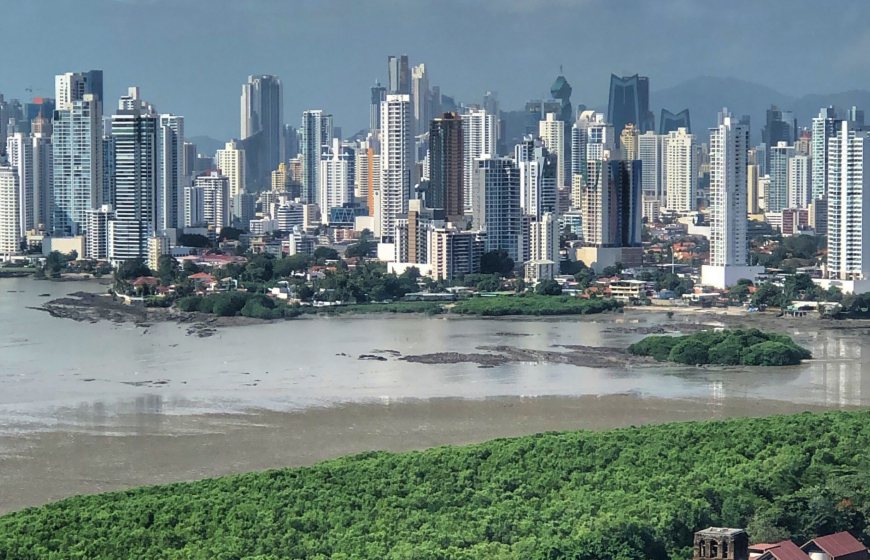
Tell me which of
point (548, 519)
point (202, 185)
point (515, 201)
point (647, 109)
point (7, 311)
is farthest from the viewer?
point (647, 109)

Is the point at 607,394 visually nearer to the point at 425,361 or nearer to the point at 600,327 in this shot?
the point at 425,361

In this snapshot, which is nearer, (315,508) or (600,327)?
(315,508)

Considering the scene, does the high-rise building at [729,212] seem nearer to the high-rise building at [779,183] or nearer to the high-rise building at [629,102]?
the high-rise building at [779,183]

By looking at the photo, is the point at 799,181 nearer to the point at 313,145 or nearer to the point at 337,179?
the point at 337,179

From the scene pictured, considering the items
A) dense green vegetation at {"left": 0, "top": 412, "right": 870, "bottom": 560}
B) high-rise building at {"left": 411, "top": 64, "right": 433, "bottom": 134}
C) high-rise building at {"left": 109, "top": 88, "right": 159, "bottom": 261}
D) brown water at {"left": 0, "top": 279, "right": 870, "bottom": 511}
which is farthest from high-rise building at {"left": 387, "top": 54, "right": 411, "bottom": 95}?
dense green vegetation at {"left": 0, "top": 412, "right": 870, "bottom": 560}

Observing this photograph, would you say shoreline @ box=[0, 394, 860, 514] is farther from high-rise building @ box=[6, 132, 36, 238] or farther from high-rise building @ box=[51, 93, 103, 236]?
high-rise building @ box=[6, 132, 36, 238]

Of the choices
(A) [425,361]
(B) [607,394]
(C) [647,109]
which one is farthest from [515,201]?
(C) [647,109]

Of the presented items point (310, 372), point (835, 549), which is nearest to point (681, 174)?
point (310, 372)

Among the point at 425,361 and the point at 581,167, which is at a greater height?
the point at 581,167
